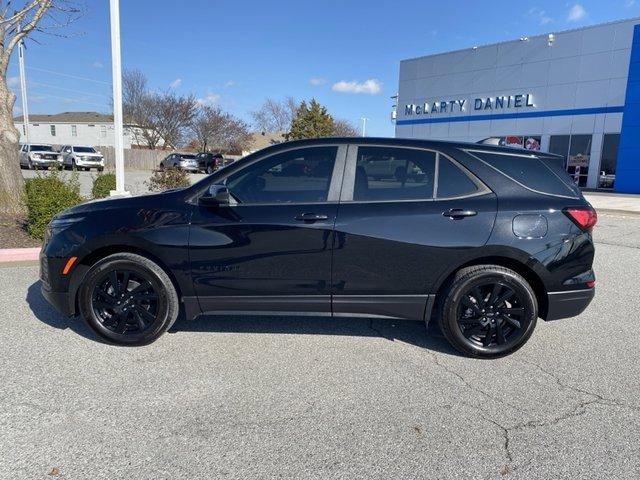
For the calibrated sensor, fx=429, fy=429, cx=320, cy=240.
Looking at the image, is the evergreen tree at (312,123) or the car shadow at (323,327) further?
the evergreen tree at (312,123)

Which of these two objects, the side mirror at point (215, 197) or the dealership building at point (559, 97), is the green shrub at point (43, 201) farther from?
the dealership building at point (559, 97)

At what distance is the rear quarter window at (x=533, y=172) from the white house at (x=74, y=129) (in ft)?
201

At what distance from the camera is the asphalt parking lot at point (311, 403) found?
7.80ft

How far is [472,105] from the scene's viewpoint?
2903 centimetres

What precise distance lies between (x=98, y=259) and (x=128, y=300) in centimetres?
46

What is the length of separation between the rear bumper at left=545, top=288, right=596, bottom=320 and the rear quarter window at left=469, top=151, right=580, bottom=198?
820mm

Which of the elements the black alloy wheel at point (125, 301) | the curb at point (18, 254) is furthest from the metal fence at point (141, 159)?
the black alloy wheel at point (125, 301)

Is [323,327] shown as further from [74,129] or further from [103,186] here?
[74,129]

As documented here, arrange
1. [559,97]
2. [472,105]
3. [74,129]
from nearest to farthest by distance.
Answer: [559,97] → [472,105] → [74,129]

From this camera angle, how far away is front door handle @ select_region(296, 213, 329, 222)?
3441 millimetres

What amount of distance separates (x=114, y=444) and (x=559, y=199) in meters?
3.67

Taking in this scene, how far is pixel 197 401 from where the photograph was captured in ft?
9.63

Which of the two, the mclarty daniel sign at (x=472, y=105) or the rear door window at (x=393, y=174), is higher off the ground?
the mclarty daniel sign at (x=472, y=105)

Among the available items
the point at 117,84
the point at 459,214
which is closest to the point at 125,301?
the point at 459,214
